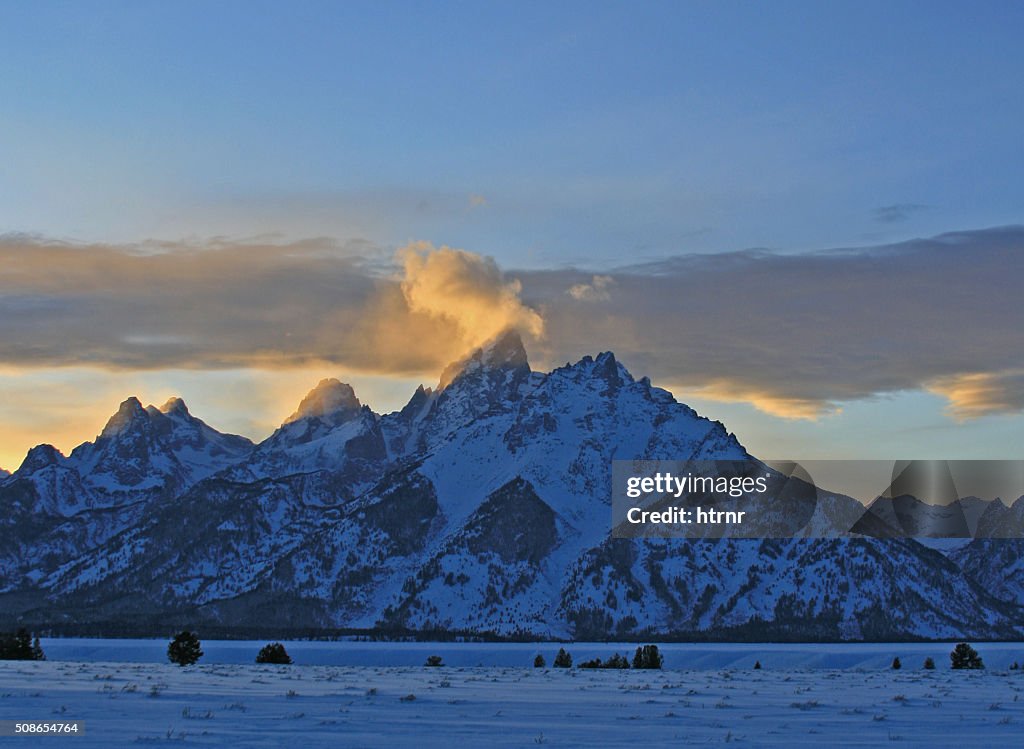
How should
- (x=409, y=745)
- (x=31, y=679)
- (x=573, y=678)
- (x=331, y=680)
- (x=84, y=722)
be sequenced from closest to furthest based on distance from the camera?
(x=409, y=745), (x=84, y=722), (x=31, y=679), (x=331, y=680), (x=573, y=678)

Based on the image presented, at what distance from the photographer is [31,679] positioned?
82125 millimetres

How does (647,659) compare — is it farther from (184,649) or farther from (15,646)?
(15,646)

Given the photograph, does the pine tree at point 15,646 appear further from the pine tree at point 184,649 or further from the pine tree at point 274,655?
the pine tree at point 274,655

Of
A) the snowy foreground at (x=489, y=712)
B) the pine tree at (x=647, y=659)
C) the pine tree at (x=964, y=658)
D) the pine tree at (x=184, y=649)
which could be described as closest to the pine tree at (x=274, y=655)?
the pine tree at (x=184, y=649)

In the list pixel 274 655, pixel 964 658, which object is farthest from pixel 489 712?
pixel 964 658

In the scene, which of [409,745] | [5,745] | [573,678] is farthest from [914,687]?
[5,745]

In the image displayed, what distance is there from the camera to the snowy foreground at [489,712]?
174 ft

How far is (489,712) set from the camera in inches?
2554

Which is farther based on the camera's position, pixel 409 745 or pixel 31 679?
pixel 31 679

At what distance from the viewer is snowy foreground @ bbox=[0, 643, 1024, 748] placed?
2092 inches

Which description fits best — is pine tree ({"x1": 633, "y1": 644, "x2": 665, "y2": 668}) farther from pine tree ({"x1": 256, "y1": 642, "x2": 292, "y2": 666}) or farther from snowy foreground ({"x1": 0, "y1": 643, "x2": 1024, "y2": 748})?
snowy foreground ({"x1": 0, "y1": 643, "x2": 1024, "y2": 748})

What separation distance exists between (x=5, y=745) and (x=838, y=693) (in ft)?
176

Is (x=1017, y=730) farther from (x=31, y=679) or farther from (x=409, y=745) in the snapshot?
(x=31, y=679)

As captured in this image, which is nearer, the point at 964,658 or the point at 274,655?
the point at 274,655
